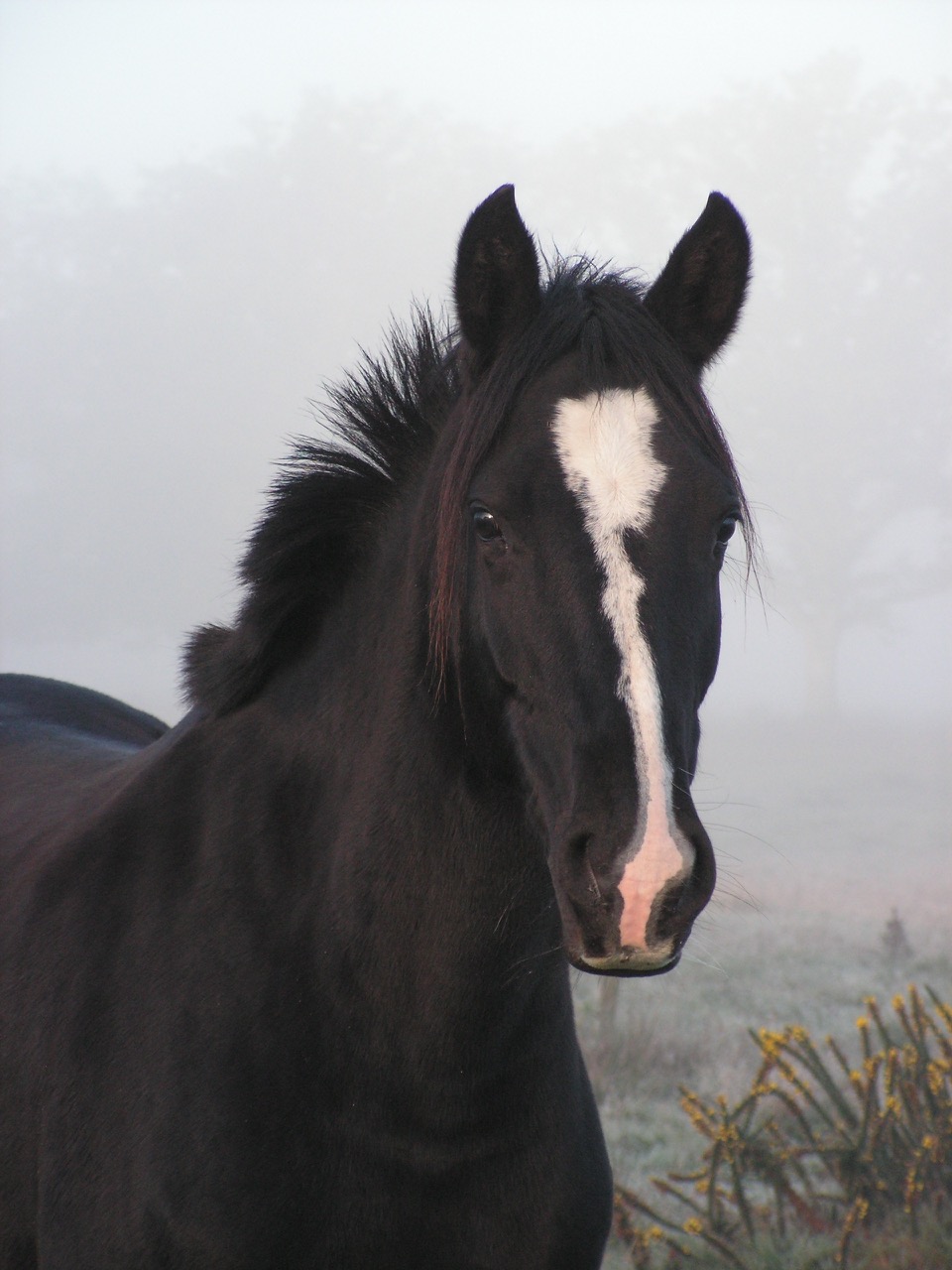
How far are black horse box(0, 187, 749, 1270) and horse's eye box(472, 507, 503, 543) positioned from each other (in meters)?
0.01

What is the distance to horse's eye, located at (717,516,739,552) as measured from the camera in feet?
6.23

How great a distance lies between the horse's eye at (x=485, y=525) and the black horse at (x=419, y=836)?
0.4 inches

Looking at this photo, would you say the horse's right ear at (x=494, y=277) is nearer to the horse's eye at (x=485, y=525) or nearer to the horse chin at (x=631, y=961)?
the horse's eye at (x=485, y=525)

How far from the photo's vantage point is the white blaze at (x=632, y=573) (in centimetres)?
147

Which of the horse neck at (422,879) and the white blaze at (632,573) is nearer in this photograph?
the white blaze at (632,573)

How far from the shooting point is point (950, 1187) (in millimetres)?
4051

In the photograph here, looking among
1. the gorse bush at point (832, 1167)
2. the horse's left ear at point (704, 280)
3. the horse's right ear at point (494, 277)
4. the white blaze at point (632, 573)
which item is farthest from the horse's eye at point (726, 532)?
the gorse bush at point (832, 1167)

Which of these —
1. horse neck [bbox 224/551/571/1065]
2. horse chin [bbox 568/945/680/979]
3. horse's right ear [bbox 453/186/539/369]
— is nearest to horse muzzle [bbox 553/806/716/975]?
horse chin [bbox 568/945/680/979]

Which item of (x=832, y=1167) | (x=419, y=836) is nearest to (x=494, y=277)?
(x=419, y=836)

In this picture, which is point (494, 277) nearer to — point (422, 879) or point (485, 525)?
point (485, 525)

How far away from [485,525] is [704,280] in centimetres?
74

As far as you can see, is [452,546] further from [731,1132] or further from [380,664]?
[731,1132]

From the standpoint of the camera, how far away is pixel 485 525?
1831mm

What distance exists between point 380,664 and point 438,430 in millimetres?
514
